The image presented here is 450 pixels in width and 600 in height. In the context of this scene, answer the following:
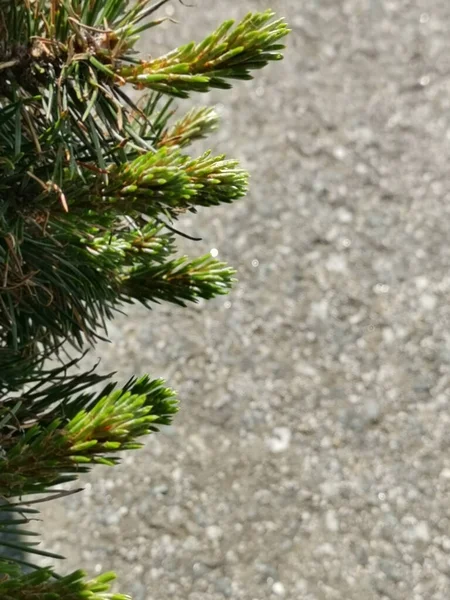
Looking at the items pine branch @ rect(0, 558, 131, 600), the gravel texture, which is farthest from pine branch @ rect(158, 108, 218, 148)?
the gravel texture

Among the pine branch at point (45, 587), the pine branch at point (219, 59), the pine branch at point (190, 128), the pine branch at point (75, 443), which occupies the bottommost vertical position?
the pine branch at point (45, 587)

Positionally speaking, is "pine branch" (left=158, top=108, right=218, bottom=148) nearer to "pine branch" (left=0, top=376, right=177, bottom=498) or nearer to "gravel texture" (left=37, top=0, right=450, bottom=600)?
"pine branch" (left=0, top=376, right=177, bottom=498)

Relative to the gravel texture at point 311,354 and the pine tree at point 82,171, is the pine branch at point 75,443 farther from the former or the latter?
the gravel texture at point 311,354

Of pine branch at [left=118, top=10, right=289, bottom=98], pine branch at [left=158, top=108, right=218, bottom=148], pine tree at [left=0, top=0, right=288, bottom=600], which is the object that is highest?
pine branch at [left=158, top=108, right=218, bottom=148]

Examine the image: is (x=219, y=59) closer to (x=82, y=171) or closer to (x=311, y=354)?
(x=82, y=171)

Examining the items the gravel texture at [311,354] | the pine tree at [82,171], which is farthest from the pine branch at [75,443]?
the gravel texture at [311,354]

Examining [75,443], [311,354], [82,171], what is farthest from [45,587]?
[311,354]

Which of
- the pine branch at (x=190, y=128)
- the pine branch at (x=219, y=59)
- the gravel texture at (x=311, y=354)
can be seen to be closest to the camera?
the pine branch at (x=219, y=59)

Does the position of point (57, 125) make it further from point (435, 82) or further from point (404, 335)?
point (435, 82)
